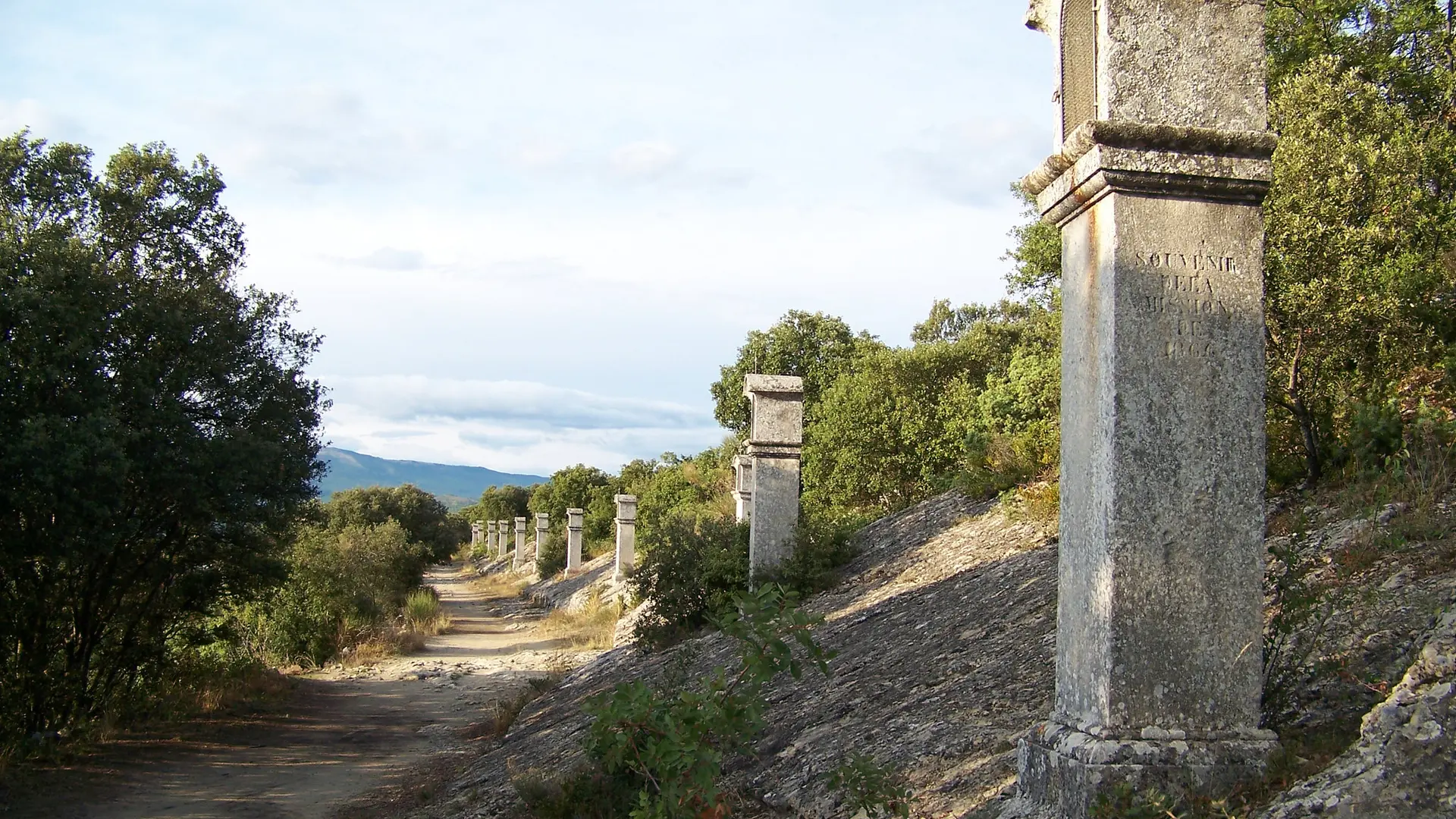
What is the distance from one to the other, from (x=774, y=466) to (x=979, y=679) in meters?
7.27

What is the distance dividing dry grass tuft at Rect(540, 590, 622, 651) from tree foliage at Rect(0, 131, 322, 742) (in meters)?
7.62

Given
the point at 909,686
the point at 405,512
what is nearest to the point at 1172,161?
the point at 909,686

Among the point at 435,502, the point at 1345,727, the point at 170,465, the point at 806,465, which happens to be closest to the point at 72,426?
the point at 170,465

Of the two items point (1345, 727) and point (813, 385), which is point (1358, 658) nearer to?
point (1345, 727)

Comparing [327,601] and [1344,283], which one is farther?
[327,601]

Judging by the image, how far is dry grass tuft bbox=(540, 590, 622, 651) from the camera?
1986cm

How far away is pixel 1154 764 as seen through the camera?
3.74 metres

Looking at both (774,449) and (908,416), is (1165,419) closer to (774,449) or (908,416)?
(774,449)

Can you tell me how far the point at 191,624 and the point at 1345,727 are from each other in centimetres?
1345

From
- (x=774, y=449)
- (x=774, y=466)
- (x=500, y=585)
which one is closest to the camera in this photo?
(x=774, y=466)

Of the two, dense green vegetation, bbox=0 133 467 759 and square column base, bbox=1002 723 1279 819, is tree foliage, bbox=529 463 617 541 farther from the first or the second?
square column base, bbox=1002 723 1279 819

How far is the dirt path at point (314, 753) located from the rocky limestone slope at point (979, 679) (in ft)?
4.46

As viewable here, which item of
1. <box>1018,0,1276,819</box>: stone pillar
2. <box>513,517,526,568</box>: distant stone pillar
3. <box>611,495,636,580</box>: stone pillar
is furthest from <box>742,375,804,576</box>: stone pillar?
<box>513,517,526,568</box>: distant stone pillar

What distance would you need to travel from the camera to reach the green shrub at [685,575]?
43.7 feet
